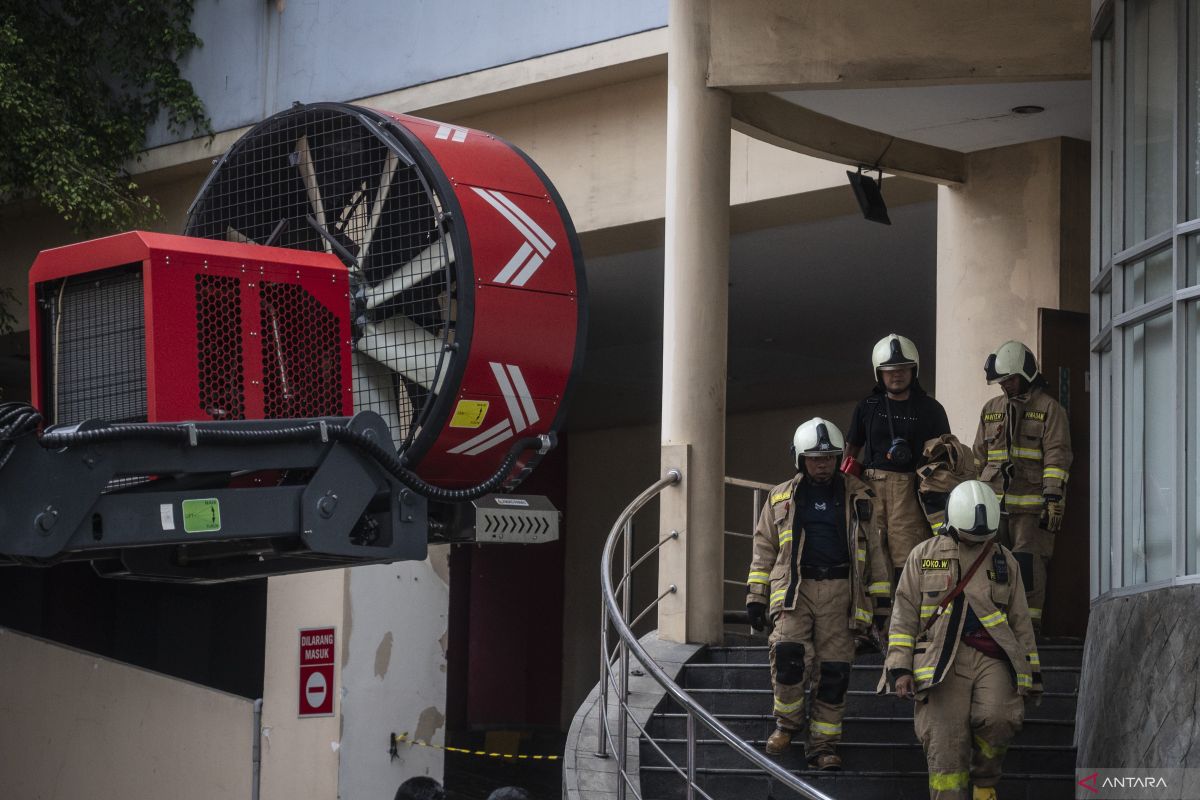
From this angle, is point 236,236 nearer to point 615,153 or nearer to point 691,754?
point 691,754

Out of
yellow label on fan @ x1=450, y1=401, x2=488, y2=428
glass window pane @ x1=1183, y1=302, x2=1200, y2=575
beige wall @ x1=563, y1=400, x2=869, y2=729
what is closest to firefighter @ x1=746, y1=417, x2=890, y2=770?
glass window pane @ x1=1183, y1=302, x2=1200, y2=575

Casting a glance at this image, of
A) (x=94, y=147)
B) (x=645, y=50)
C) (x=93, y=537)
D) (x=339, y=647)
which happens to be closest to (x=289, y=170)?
(x=93, y=537)

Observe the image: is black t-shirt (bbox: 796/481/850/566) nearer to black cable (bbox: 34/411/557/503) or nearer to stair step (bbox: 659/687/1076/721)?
stair step (bbox: 659/687/1076/721)

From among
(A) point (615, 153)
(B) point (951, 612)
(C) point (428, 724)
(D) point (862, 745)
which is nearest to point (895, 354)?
(B) point (951, 612)

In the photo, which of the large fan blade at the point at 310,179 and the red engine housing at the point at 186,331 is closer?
the red engine housing at the point at 186,331

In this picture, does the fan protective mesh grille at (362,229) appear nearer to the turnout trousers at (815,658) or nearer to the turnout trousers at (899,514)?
the turnout trousers at (815,658)

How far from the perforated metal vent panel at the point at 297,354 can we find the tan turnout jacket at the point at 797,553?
3.67 m

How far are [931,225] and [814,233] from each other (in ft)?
3.72

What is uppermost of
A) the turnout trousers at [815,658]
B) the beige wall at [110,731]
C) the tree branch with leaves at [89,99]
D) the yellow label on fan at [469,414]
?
the tree branch with leaves at [89,99]

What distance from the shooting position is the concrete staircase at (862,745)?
28.3ft

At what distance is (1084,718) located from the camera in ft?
26.6

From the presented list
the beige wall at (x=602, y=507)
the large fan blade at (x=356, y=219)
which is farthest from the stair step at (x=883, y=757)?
the beige wall at (x=602, y=507)

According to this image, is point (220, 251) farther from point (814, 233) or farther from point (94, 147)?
point (94, 147)

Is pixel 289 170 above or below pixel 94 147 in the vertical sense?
below
